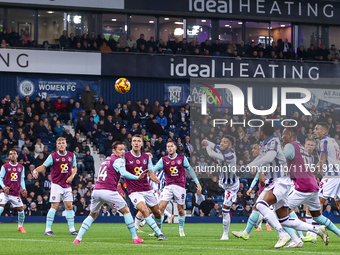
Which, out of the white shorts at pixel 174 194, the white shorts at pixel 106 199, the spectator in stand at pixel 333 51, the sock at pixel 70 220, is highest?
the spectator in stand at pixel 333 51

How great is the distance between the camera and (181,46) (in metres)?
33.5

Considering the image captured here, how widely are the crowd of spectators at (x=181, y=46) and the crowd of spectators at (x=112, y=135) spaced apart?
295 cm

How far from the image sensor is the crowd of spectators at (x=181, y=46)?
1233 inches

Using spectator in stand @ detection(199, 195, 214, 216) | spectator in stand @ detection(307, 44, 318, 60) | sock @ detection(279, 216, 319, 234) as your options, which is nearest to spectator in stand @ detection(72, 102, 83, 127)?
spectator in stand @ detection(199, 195, 214, 216)

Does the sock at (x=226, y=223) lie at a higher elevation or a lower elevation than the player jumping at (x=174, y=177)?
lower

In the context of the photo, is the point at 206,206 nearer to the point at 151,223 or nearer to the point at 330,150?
the point at 330,150

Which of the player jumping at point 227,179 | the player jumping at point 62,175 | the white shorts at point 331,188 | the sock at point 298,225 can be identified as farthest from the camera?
the player jumping at point 62,175

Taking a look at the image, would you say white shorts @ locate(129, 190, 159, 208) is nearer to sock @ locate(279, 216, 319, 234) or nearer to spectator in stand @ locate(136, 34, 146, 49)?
sock @ locate(279, 216, 319, 234)

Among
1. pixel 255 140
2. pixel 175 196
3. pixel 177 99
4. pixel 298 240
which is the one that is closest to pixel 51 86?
pixel 177 99

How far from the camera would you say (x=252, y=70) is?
33.7 m

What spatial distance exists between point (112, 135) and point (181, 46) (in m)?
8.11

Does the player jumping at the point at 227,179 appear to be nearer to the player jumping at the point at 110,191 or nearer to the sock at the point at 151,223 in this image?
the sock at the point at 151,223

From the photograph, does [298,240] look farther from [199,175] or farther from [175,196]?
[199,175]

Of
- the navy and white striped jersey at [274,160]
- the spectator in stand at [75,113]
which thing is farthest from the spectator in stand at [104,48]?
the navy and white striped jersey at [274,160]
